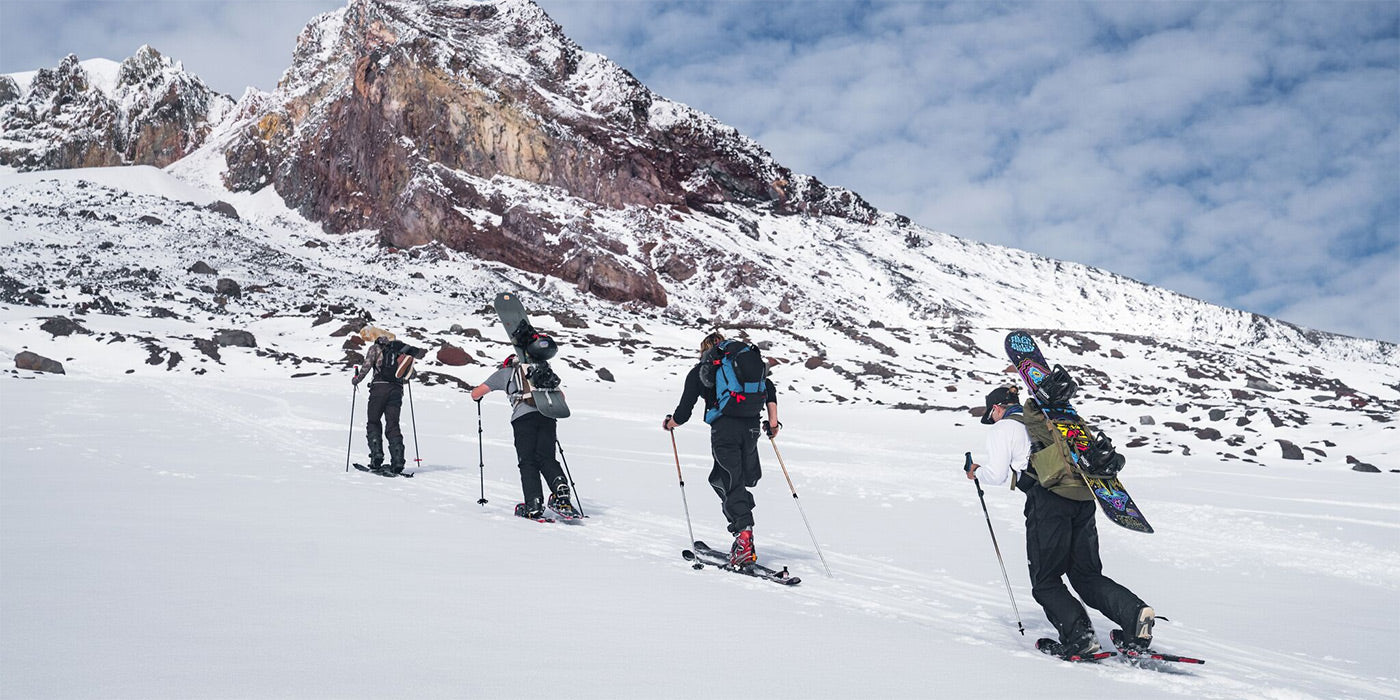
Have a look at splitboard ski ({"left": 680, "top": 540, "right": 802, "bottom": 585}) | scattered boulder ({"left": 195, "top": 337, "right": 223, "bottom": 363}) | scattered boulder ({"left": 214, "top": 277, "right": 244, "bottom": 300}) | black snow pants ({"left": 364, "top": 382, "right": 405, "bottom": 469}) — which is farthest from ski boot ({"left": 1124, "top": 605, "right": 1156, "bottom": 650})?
scattered boulder ({"left": 214, "top": 277, "right": 244, "bottom": 300})

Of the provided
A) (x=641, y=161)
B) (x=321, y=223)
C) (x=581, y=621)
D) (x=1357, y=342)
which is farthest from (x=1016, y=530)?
(x=1357, y=342)

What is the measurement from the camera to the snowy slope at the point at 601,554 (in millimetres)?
3396

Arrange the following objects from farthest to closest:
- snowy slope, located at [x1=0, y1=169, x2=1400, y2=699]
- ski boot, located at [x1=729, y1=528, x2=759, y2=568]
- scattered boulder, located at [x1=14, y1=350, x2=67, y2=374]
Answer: scattered boulder, located at [x1=14, y1=350, x2=67, y2=374]
ski boot, located at [x1=729, y1=528, x2=759, y2=568]
snowy slope, located at [x1=0, y1=169, x2=1400, y2=699]

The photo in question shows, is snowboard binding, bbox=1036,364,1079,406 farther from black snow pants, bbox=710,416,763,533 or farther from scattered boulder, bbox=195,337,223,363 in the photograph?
scattered boulder, bbox=195,337,223,363

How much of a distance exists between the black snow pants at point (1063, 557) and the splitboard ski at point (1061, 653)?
0.06 m

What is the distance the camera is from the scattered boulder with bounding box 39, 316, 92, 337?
953 inches

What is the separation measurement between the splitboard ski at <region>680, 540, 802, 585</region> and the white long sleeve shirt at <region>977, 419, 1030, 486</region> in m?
1.84

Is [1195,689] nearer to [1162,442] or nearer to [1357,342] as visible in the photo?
[1162,442]

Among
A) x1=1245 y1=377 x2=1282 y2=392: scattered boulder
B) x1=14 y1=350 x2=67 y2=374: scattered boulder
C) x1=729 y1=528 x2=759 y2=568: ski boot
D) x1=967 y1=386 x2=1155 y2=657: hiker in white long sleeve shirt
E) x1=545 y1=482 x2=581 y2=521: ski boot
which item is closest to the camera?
x1=967 y1=386 x2=1155 y2=657: hiker in white long sleeve shirt

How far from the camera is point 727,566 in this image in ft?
21.4

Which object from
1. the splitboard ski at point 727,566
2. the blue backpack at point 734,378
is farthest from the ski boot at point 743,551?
the blue backpack at point 734,378

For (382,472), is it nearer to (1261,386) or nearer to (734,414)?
(734,414)

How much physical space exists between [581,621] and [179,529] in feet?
10.7

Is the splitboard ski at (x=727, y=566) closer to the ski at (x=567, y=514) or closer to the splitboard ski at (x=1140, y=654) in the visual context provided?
the ski at (x=567, y=514)
